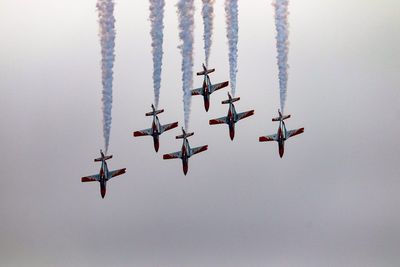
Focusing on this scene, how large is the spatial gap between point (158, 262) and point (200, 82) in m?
4.77

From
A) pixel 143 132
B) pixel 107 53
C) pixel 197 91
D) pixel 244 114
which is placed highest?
pixel 107 53

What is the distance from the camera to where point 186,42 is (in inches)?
519

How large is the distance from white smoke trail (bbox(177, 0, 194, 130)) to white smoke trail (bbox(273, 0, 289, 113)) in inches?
80.3

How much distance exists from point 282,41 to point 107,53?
4.13 meters

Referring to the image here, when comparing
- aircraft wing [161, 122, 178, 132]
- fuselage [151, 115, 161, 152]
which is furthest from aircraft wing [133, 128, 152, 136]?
aircraft wing [161, 122, 178, 132]

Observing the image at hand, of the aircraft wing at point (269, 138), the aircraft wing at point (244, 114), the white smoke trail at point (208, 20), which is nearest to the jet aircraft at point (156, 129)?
the aircraft wing at point (244, 114)

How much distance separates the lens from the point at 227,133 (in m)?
14.4

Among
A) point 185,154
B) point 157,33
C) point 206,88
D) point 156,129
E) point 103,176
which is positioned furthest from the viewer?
point 185,154

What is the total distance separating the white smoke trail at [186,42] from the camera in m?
12.8

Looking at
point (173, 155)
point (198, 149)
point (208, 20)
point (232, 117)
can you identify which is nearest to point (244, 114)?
point (232, 117)

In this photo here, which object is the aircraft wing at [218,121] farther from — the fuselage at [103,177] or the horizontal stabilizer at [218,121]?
the fuselage at [103,177]

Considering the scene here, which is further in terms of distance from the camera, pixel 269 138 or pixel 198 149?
pixel 198 149

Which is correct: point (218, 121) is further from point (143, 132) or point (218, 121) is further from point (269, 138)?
point (143, 132)
